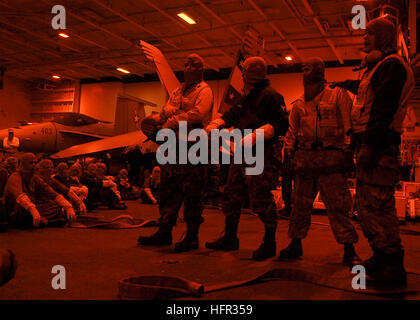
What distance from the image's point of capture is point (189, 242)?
2.96m

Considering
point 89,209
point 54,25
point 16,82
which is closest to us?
point 89,209

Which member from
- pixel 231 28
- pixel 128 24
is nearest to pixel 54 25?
pixel 128 24

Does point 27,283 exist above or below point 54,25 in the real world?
below

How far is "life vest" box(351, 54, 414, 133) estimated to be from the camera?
2.01m

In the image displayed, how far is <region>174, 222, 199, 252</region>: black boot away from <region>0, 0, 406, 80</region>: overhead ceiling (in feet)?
26.3

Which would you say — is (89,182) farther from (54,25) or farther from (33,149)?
(54,25)

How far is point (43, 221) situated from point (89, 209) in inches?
82.6

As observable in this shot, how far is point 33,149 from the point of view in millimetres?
11992

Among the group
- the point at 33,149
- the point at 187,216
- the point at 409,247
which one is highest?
the point at 33,149

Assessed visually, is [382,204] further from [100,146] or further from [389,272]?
[100,146]

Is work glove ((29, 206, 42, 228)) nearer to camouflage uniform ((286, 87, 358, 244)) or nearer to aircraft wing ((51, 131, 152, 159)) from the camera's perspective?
camouflage uniform ((286, 87, 358, 244))

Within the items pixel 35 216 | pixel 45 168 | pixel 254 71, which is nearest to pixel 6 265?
pixel 254 71

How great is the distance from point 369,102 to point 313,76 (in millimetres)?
705

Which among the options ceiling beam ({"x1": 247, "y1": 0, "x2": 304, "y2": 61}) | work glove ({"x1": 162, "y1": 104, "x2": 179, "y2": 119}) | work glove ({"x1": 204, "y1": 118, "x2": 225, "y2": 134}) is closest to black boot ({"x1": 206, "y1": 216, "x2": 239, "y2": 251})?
work glove ({"x1": 204, "y1": 118, "x2": 225, "y2": 134})
